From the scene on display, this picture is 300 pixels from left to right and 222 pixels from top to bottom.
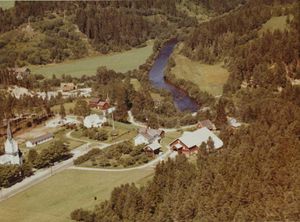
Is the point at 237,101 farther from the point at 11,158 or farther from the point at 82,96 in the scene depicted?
the point at 11,158

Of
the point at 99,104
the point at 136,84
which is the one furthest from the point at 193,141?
the point at 136,84

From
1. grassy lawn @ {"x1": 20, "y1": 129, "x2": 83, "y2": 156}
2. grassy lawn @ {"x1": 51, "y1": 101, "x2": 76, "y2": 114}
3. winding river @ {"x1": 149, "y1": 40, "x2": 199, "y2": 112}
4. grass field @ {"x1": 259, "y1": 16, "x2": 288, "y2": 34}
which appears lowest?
winding river @ {"x1": 149, "y1": 40, "x2": 199, "y2": 112}

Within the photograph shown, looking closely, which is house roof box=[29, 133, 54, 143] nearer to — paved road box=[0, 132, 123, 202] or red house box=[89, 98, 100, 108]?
paved road box=[0, 132, 123, 202]

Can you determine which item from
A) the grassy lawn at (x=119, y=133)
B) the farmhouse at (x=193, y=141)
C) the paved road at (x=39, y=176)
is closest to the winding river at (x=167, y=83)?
the grassy lawn at (x=119, y=133)

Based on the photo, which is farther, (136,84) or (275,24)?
(275,24)

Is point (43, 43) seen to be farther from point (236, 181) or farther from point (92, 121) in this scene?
point (236, 181)

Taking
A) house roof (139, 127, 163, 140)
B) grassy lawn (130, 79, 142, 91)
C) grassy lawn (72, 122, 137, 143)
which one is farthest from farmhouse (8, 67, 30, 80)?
house roof (139, 127, 163, 140)

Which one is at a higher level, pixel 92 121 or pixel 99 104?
pixel 92 121
